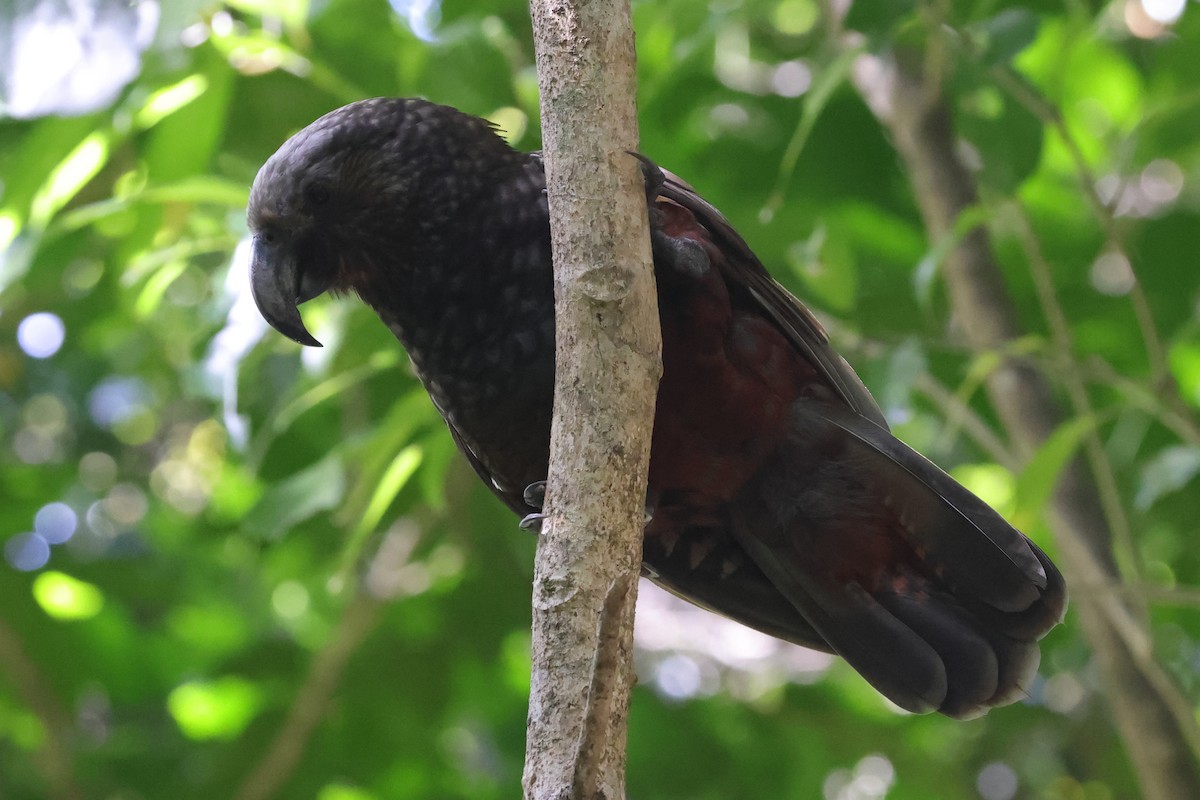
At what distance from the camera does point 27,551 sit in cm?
361

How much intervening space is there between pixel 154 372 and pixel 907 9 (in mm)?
2477

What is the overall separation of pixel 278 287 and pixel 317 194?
17cm

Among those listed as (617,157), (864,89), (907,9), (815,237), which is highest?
(864,89)

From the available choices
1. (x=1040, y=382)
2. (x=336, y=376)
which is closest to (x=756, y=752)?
(x=1040, y=382)

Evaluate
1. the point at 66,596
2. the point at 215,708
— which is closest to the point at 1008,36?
the point at 215,708

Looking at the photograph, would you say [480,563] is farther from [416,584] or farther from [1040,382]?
[1040,382]

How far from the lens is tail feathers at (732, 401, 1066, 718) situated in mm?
2148

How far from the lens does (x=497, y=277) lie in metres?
2.03

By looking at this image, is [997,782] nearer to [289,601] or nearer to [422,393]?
[289,601]

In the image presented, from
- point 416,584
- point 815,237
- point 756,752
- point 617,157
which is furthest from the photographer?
point 416,584

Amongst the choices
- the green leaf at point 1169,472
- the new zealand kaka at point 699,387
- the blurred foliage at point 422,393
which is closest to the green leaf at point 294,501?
the blurred foliage at point 422,393

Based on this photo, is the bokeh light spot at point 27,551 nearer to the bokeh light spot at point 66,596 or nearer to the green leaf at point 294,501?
the bokeh light spot at point 66,596

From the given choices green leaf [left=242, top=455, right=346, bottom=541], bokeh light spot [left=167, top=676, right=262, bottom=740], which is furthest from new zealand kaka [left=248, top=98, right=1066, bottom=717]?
bokeh light spot [left=167, top=676, right=262, bottom=740]

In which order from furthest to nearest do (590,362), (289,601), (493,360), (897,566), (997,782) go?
1. (289,601)
2. (997,782)
3. (897,566)
4. (493,360)
5. (590,362)
